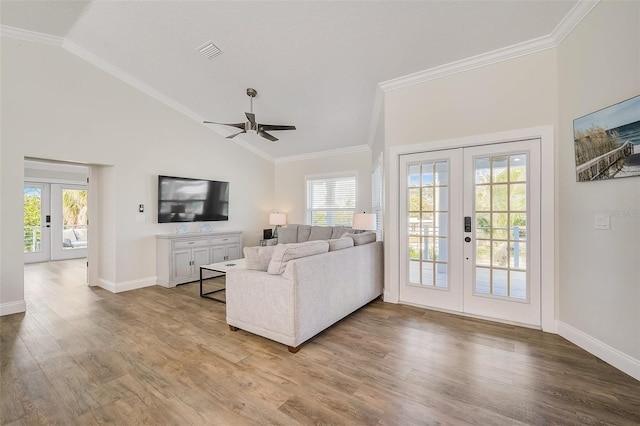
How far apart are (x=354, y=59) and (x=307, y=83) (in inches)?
35.0

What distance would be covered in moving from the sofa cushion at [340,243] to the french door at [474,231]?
30.7 inches

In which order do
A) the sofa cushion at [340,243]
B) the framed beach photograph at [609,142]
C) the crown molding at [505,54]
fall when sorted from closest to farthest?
the framed beach photograph at [609,142], the crown molding at [505,54], the sofa cushion at [340,243]

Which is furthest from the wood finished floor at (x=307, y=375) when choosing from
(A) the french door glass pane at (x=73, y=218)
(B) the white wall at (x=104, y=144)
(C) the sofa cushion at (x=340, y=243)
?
(A) the french door glass pane at (x=73, y=218)

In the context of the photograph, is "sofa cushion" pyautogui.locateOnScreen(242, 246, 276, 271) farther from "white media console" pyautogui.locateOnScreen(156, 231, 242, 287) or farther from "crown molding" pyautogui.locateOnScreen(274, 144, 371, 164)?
"crown molding" pyautogui.locateOnScreen(274, 144, 371, 164)

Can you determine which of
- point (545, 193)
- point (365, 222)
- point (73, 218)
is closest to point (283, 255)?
point (365, 222)

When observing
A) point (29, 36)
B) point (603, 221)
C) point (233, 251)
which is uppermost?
point (29, 36)

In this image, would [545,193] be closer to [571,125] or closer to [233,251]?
[571,125]

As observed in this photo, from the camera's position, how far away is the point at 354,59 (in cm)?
337

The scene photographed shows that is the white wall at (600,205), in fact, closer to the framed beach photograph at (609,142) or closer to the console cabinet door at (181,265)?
the framed beach photograph at (609,142)

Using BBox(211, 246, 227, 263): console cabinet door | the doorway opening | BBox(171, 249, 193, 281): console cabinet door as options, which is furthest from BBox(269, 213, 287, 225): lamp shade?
the doorway opening

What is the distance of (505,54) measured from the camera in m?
3.02

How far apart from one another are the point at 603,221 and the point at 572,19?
6.06 feet

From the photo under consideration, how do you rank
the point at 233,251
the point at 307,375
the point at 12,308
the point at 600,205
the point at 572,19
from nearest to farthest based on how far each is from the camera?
the point at 307,375 < the point at 600,205 < the point at 572,19 < the point at 12,308 < the point at 233,251

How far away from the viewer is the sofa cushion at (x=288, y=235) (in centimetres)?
620
